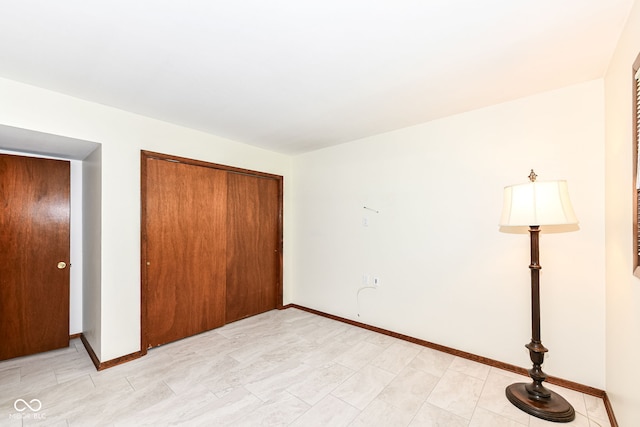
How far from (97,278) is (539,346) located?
3797 millimetres

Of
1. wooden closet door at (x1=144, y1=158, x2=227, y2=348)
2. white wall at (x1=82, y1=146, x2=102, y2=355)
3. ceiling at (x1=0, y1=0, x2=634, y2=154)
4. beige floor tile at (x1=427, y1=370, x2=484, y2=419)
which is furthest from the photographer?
wooden closet door at (x1=144, y1=158, x2=227, y2=348)

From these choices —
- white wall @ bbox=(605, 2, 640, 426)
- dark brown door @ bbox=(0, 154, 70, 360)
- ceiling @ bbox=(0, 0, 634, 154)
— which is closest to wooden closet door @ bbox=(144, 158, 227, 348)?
ceiling @ bbox=(0, 0, 634, 154)

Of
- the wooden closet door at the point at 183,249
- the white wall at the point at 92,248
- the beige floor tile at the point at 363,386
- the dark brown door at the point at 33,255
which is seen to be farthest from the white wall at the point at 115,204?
the beige floor tile at the point at 363,386

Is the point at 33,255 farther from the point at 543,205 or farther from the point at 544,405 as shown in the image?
the point at 544,405

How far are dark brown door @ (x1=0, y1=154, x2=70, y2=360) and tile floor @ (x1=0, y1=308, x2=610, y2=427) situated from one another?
0.23 meters

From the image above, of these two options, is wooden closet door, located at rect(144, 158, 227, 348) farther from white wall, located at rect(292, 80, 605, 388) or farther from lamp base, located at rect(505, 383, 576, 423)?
lamp base, located at rect(505, 383, 576, 423)

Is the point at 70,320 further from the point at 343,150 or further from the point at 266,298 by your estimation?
the point at 343,150

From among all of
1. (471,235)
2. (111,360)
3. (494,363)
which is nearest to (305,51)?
(471,235)

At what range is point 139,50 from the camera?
1.75 meters

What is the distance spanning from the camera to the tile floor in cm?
190

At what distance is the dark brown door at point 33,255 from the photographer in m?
2.72

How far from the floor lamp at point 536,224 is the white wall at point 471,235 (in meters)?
0.34

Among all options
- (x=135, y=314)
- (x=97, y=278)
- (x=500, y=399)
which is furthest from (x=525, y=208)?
(x=97, y=278)

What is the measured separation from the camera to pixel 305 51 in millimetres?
1768
